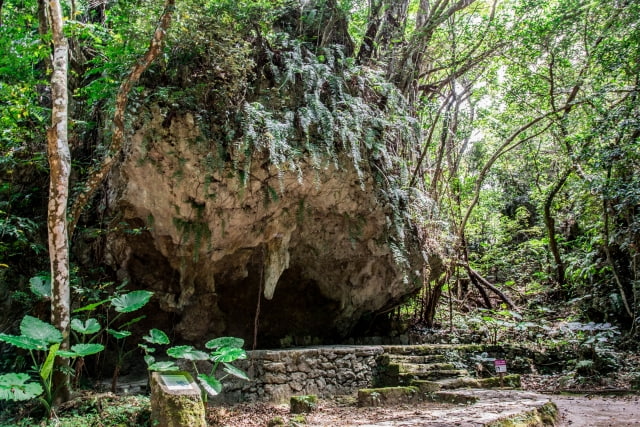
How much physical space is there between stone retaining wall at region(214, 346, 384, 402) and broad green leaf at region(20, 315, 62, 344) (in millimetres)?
2364

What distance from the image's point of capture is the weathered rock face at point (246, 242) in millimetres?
6137

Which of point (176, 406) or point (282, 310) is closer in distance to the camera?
point (176, 406)

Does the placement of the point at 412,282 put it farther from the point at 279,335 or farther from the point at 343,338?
the point at 279,335

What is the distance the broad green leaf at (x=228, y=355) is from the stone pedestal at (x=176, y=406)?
2.16 ft

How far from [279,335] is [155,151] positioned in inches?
176

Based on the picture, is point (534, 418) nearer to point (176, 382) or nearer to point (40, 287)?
point (176, 382)

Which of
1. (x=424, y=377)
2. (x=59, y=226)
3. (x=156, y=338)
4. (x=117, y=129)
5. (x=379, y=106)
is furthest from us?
(x=379, y=106)

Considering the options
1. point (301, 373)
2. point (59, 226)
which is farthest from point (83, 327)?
point (301, 373)

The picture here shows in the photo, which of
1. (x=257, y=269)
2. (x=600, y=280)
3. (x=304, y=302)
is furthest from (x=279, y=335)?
(x=600, y=280)

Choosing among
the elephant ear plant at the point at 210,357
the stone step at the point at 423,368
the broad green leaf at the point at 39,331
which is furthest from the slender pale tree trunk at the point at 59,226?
the stone step at the point at 423,368

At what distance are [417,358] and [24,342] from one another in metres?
5.37

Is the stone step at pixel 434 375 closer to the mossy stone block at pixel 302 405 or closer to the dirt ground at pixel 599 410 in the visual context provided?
the dirt ground at pixel 599 410

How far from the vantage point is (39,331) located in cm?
420

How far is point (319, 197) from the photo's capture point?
283 inches
